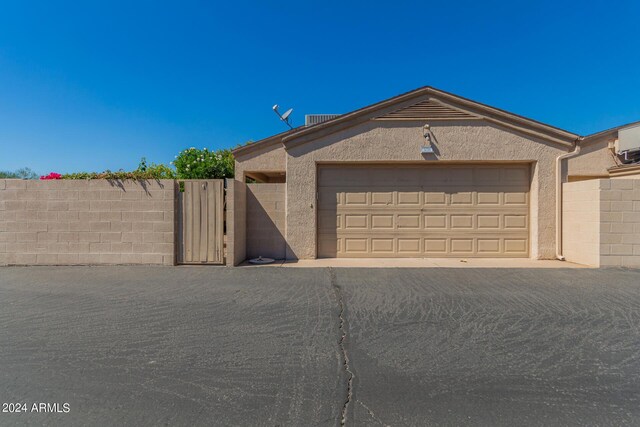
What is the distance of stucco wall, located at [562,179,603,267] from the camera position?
745 cm

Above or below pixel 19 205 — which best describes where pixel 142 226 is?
below

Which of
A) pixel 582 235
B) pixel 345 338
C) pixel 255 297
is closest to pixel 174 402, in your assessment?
pixel 345 338

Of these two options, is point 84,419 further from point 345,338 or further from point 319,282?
point 319,282

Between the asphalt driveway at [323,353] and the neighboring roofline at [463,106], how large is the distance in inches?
169

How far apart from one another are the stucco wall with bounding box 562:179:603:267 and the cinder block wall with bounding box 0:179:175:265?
31.8ft

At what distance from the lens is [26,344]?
3576mm

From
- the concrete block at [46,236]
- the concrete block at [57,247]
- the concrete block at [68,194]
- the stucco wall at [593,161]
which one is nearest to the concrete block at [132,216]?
the concrete block at [68,194]

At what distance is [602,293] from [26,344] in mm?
8025

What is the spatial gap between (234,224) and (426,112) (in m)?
5.81

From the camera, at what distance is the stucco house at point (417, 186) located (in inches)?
341

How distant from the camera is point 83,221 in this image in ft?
25.6

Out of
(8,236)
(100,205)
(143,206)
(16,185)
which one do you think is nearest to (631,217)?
(143,206)

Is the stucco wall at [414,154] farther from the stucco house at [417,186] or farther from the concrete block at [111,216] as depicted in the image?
the concrete block at [111,216]

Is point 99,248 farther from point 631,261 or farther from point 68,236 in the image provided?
point 631,261
